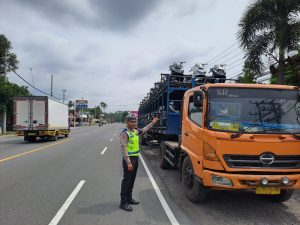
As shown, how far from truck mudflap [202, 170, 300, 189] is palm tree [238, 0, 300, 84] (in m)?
9.62

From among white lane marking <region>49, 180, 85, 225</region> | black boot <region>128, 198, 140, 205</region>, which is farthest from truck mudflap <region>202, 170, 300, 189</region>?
white lane marking <region>49, 180, 85, 225</region>

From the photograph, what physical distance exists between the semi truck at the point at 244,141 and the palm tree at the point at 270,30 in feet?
28.6

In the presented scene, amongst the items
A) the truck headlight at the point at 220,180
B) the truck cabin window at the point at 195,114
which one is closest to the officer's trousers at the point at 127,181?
the truck cabin window at the point at 195,114

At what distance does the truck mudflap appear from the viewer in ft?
21.4

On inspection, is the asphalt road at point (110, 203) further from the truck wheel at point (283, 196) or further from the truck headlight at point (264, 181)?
the truck headlight at point (264, 181)

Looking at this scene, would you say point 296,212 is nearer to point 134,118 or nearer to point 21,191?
point 134,118

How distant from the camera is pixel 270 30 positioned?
52.2ft

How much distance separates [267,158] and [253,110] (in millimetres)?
995

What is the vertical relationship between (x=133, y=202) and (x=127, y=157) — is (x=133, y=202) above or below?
below

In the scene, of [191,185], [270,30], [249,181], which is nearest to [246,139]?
[249,181]

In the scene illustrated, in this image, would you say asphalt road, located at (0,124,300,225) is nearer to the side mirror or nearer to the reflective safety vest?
the reflective safety vest

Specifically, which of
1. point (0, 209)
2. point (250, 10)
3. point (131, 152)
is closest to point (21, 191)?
point (0, 209)

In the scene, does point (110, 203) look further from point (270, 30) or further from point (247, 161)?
point (270, 30)

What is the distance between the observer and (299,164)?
22.4 ft
